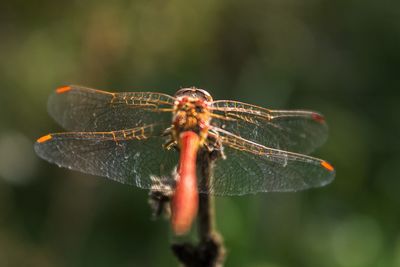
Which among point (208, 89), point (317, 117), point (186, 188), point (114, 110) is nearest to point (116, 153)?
point (114, 110)

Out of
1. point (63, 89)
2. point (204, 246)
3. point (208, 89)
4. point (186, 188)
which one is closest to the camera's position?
point (186, 188)

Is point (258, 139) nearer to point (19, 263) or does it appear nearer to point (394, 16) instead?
point (19, 263)

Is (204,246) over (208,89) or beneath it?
beneath

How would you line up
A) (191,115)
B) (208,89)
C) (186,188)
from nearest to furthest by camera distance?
(186,188) → (191,115) → (208,89)

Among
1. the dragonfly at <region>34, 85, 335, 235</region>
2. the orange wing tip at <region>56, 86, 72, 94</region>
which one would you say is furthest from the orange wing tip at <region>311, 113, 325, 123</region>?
the orange wing tip at <region>56, 86, 72, 94</region>

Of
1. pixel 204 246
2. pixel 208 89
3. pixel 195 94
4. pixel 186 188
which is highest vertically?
pixel 208 89

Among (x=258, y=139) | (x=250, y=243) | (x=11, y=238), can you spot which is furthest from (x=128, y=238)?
(x=258, y=139)

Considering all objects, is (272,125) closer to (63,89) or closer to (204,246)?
(204,246)
